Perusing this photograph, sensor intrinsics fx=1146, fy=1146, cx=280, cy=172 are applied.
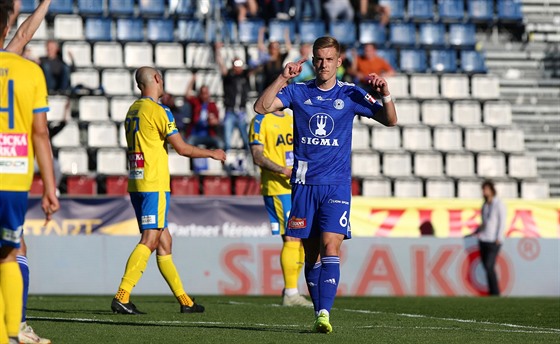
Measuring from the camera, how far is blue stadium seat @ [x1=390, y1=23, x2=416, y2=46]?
84.2 ft

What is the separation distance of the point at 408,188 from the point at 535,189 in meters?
2.74

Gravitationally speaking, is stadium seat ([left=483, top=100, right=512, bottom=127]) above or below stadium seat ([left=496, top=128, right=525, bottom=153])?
above

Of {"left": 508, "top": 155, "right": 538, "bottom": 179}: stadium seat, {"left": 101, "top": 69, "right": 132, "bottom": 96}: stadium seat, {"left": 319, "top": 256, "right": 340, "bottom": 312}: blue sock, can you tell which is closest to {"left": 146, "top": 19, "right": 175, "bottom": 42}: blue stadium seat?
{"left": 101, "top": 69, "right": 132, "bottom": 96}: stadium seat

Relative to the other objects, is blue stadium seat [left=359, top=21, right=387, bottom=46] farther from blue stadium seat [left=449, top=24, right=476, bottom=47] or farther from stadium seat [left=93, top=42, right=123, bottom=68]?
stadium seat [left=93, top=42, right=123, bottom=68]

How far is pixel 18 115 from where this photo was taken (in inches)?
265

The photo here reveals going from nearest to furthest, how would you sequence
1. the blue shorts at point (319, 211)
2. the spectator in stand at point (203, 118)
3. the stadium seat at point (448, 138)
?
the blue shorts at point (319, 211), the spectator in stand at point (203, 118), the stadium seat at point (448, 138)

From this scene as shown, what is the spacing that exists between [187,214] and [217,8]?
19.2 ft

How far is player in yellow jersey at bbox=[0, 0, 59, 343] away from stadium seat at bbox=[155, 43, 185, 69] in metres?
17.1

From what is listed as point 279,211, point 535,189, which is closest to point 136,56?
point 535,189

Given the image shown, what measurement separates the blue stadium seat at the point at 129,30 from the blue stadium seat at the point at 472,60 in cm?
714

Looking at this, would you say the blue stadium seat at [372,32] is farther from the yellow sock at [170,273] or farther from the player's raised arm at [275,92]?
the player's raised arm at [275,92]

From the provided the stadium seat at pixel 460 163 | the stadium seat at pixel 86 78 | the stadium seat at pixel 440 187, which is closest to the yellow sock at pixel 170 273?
the stadium seat at pixel 440 187

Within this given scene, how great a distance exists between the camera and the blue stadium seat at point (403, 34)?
25656mm

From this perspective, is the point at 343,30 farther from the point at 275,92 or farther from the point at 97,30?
the point at 275,92
